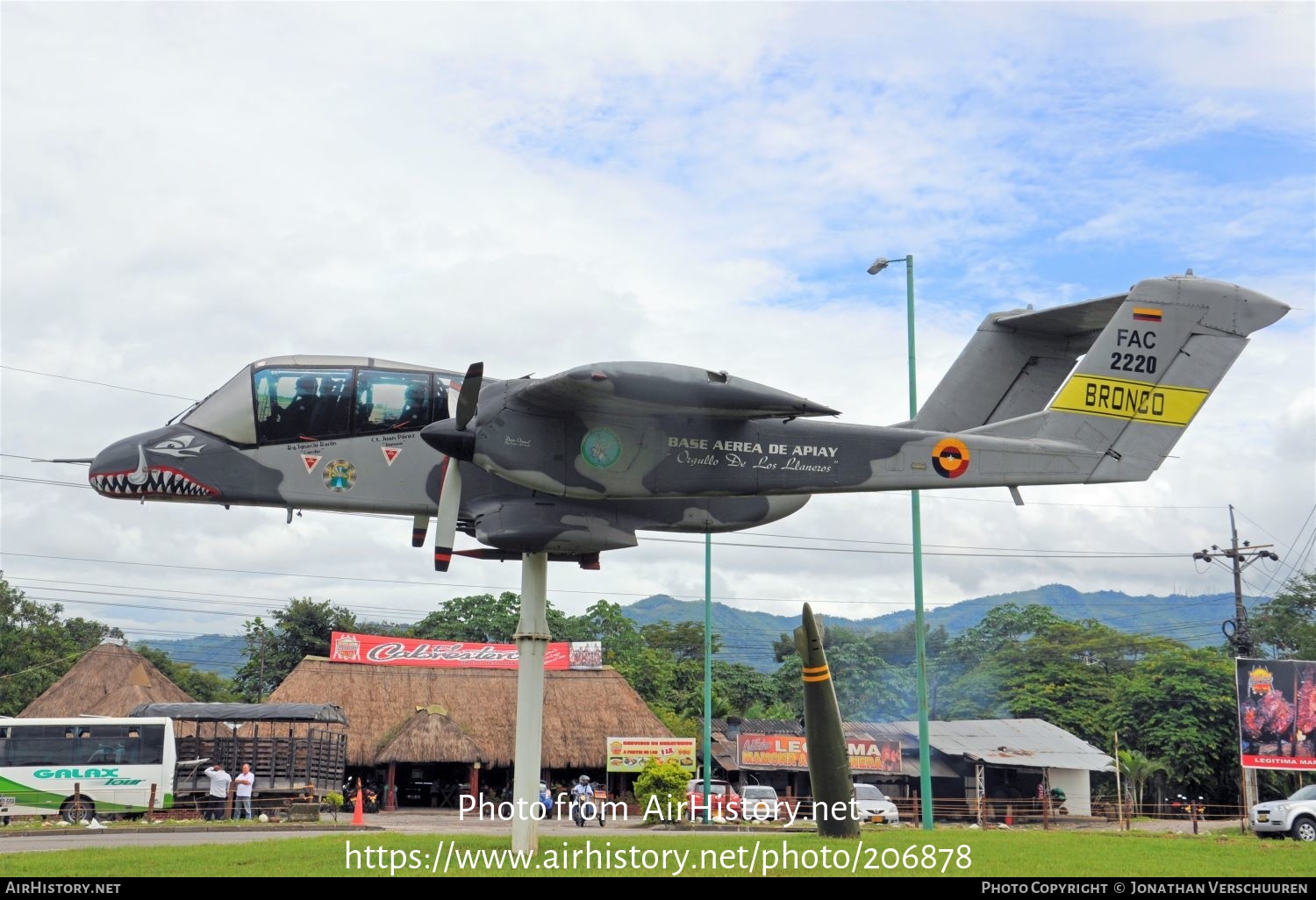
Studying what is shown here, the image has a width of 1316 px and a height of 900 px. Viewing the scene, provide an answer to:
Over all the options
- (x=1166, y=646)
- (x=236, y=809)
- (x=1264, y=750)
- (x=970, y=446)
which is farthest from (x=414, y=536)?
(x=1166, y=646)

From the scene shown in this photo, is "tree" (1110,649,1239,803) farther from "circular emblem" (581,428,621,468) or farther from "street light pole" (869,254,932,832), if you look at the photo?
"circular emblem" (581,428,621,468)

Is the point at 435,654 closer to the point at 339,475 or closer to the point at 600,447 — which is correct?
the point at 339,475

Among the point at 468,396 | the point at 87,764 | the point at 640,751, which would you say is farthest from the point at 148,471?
the point at 640,751

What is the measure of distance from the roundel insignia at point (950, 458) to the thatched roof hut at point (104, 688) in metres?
41.3

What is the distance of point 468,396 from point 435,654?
121 feet

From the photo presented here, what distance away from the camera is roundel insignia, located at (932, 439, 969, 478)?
16.6 m

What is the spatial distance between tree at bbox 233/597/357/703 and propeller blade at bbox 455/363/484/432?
2514 inches

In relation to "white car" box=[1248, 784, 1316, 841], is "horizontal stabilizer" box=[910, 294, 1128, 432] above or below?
above

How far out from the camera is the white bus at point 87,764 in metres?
33.4

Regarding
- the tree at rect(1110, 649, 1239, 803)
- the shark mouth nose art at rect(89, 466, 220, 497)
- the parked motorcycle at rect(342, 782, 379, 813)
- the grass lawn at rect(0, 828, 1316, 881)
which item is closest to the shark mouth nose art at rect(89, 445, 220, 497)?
the shark mouth nose art at rect(89, 466, 220, 497)

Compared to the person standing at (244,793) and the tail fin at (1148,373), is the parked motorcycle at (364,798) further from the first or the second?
the tail fin at (1148,373)

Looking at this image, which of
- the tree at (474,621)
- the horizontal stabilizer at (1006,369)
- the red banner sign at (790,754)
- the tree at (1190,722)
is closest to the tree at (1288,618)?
the tree at (1190,722)

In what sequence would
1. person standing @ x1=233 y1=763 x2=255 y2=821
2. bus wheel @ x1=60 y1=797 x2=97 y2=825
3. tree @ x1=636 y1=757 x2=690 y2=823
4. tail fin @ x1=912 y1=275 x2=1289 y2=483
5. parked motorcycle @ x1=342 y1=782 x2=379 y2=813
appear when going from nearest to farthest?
1. tail fin @ x1=912 y1=275 x2=1289 y2=483
2. bus wheel @ x1=60 y1=797 x2=97 y2=825
3. tree @ x1=636 y1=757 x2=690 y2=823
4. person standing @ x1=233 y1=763 x2=255 y2=821
5. parked motorcycle @ x1=342 y1=782 x2=379 y2=813

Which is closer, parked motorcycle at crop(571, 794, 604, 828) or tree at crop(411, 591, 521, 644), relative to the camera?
parked motorcycle at crop(571, 794, 604, 828)
